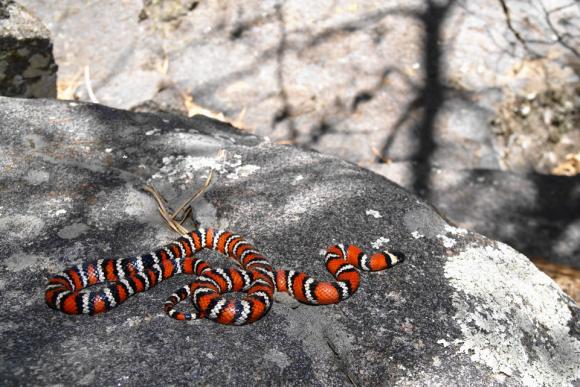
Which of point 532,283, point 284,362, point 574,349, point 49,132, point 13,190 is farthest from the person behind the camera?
point 49,132

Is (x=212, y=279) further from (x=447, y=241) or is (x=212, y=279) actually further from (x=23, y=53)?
(x=23, y=53)

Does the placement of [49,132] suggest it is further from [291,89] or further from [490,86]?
[490,86]

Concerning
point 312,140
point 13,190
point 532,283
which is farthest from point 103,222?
point 312,140

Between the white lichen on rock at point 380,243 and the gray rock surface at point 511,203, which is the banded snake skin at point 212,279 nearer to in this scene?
the white lichen on rock at point 380,243

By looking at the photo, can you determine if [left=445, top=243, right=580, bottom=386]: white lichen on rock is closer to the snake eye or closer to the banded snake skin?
the snake eye

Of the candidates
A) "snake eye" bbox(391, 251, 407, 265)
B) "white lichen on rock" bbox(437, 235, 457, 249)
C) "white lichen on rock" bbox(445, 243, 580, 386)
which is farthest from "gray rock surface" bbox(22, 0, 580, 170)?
"snake eye" bbox(391, 251, 407, 265)

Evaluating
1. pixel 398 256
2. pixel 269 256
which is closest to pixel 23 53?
pixel 269 256

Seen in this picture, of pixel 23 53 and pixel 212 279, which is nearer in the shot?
pixel 212 279
